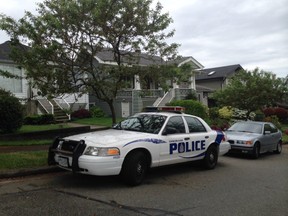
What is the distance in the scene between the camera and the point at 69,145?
23.1 feet

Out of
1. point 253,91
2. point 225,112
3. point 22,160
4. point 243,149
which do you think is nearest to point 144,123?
point 22,160

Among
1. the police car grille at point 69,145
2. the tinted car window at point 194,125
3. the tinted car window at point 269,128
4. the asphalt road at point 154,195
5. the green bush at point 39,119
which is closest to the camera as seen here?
the asphalt road at point 154,195

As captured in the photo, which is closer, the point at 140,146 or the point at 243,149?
the point at 140,146

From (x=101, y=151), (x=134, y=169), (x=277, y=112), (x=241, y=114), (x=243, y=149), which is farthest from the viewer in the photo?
(x=277, y=112)

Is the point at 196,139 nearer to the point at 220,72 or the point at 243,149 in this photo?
the point at 243,149

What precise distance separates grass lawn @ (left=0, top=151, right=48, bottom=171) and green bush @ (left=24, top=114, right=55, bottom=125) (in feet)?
33.4

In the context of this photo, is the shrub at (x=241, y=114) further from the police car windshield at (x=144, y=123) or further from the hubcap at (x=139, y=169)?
the hubcap at (x=139, y=169)

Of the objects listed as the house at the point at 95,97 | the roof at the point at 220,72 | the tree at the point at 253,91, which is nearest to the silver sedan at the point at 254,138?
the house at the point at 95,97

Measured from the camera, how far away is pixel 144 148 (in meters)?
7.16

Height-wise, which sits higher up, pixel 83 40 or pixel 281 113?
pixel 83 40

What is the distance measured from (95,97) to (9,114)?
1242 cm

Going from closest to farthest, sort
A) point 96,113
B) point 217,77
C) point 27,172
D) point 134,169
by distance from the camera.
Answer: point 134,169 → point 27,172 → point 96,113 → point 217,77

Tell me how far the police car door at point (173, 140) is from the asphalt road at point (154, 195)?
509 mm

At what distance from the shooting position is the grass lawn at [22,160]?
795cm
